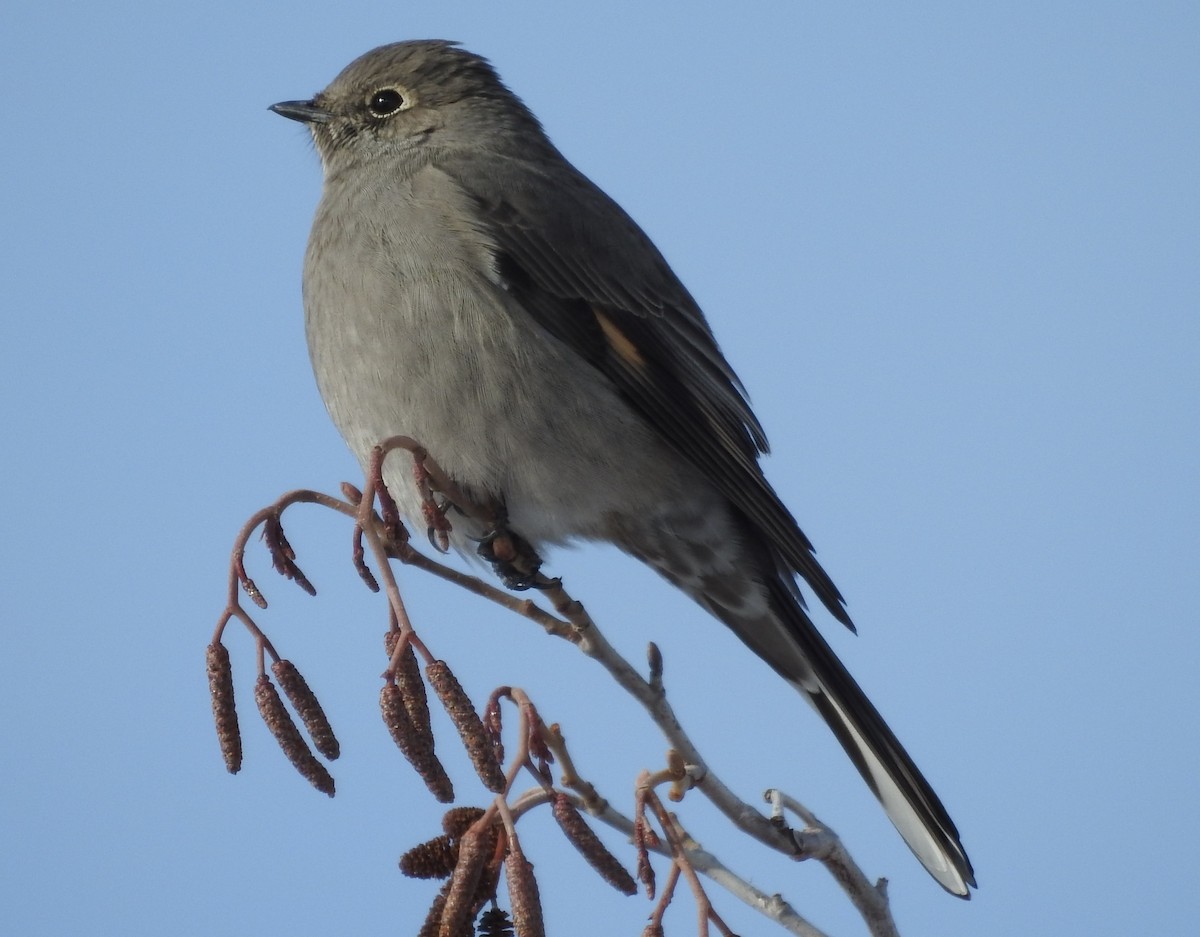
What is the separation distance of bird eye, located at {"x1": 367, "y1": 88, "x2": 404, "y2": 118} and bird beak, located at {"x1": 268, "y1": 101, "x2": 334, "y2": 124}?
0.65 ft

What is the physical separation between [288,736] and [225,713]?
0.14 meters

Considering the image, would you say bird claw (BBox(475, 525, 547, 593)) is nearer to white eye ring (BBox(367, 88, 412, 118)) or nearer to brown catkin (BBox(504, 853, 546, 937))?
brown catkin (BBox(504, 853, 546, 937))

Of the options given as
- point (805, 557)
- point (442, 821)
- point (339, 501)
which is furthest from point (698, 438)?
point (442, 821)

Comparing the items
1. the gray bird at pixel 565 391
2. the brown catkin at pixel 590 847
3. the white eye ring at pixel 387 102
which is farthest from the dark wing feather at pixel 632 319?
the brown catkin at pixel 590 847

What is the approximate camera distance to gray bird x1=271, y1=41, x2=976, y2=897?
17.1 ft

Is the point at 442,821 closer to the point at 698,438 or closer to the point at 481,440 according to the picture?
the point at 481,440

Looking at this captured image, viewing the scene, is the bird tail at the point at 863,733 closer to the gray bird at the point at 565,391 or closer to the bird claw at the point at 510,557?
the gray bird at the point at 565,391

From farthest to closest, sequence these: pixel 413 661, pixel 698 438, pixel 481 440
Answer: pixel 698 438 → pixel 481 440 → pixel 413 661

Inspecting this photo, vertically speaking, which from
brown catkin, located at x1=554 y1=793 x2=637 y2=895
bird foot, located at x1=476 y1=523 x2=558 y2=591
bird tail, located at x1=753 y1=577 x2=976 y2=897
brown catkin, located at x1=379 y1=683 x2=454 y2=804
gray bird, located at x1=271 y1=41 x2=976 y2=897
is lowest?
brown catkin, located at x1=554 y1=793 x2=637 y2=895

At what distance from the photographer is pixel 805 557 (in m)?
5.43

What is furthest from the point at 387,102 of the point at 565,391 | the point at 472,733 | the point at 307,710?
the point at 472,733

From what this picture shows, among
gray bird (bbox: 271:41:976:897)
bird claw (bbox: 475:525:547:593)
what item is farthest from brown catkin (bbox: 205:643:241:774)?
gray bird (bbox: 271:41:976:897)

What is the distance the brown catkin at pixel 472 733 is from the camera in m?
2.96

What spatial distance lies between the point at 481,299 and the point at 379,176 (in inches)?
41.3
